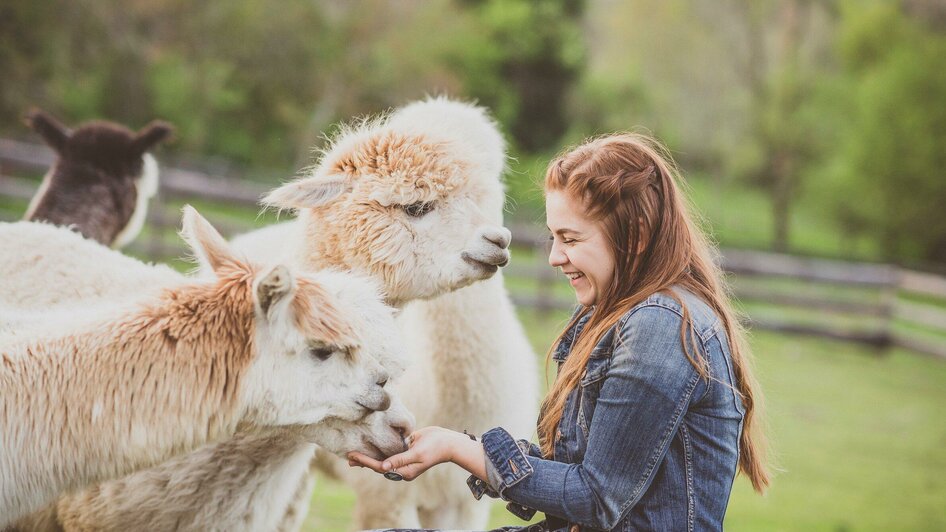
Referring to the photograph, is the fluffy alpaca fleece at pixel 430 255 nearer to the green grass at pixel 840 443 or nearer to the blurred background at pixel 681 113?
the green grass at pixel 840 443

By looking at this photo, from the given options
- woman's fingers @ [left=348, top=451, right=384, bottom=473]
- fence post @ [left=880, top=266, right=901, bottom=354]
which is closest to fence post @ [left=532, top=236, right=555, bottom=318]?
fence post @ [left=880, top=266, right=901, bottom=354]

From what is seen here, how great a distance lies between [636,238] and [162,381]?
129 cm

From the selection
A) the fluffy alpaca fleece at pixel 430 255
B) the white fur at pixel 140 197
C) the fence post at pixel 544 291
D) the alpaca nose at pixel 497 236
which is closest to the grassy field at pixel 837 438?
the fence post at pixel 544 291

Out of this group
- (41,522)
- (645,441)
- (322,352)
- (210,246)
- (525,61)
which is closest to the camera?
(645,441)

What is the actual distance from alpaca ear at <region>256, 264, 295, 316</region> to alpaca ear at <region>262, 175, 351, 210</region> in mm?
1018

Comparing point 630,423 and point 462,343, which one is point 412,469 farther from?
point 462,343

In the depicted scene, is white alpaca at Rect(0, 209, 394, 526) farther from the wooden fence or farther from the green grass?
the wooden fence

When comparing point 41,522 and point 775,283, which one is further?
point 775,283

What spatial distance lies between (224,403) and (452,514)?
68.0 inches

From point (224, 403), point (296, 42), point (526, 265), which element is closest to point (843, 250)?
point (526, 265)

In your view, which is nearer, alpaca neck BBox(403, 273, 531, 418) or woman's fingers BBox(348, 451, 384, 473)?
woman's fingers BBox(348, 451, 384, 473)

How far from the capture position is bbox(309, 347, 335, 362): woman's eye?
2289 millimetres

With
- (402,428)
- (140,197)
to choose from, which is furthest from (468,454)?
(140,197)

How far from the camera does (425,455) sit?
2385mm
